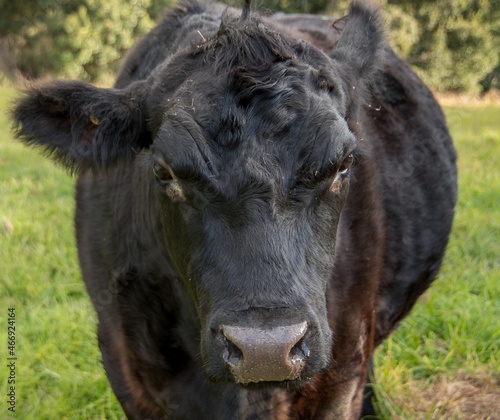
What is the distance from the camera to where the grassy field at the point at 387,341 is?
139 inches

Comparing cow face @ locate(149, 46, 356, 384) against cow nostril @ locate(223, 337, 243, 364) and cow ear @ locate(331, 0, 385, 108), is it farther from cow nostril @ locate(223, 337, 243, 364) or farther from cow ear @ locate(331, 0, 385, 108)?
cow ear @ locate(331, 0, 385, 108)

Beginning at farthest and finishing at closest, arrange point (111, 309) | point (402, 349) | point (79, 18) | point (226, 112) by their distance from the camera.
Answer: point (79, 18) → point (402, 349) → point (111, 309) → point (226, 112)

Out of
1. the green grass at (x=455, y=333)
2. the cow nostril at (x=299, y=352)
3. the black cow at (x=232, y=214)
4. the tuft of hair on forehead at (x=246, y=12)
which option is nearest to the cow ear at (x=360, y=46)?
the black cow at (x=232, y=214)

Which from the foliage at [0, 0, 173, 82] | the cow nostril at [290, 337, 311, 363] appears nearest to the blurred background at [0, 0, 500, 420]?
the cow nostril at [290, 337, 311, 363]

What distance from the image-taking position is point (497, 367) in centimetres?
377

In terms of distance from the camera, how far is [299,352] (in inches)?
73.5

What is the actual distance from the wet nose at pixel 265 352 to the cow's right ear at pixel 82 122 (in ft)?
3.21

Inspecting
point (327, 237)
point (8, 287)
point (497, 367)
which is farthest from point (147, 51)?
point (497, 367)

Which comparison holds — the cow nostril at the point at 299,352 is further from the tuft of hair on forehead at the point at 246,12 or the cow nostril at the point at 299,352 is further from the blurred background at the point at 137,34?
the blurred background at the point at 137,34

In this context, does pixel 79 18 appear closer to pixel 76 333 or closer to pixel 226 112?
pixel 76 333

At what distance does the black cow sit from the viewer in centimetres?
198

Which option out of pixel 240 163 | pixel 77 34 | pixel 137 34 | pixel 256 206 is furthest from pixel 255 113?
pixel 137 34

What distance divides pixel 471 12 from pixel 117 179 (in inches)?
811

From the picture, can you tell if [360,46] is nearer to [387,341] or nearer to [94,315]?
[387,341]
